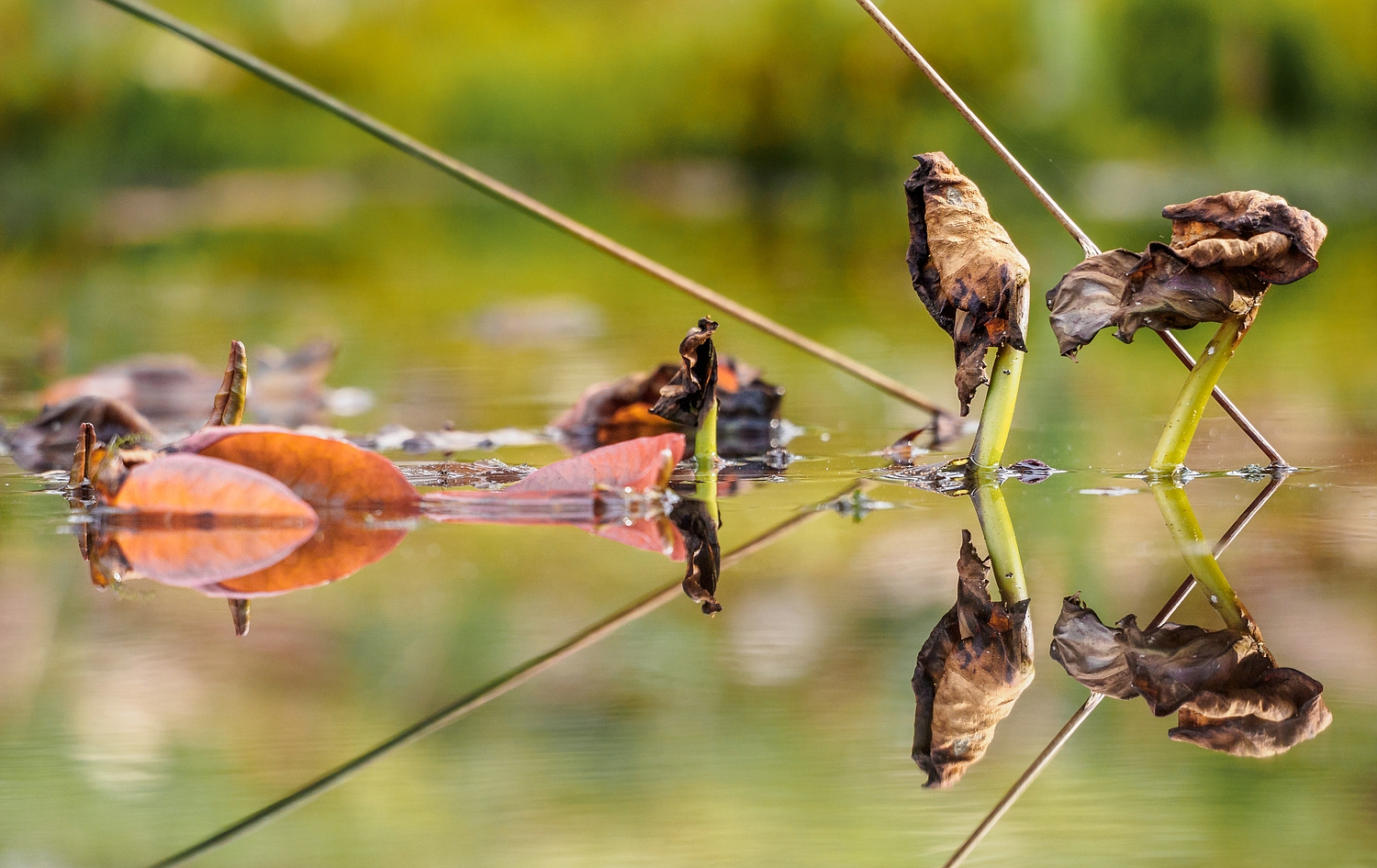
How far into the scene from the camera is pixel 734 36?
9188mm

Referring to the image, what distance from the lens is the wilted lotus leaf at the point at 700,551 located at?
1285mm

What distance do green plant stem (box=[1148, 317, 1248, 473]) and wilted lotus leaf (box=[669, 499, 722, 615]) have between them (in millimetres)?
454

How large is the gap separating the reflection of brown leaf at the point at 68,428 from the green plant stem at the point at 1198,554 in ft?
3.77

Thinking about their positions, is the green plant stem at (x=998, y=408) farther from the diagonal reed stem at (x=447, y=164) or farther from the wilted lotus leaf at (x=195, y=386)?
the wilted lotus leaf at (x=195, y=386)

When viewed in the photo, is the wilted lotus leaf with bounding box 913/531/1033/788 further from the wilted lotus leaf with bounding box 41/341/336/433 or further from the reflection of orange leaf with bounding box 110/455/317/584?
the wilted lotus leaf with bounding box 41/341/336/433

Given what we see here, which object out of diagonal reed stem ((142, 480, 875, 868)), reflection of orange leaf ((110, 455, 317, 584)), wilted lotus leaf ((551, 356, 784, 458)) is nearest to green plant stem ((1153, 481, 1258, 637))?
diagonal reed stem ((142, 480, 875, 868))

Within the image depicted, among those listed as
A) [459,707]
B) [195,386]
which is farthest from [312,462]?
[195,386]

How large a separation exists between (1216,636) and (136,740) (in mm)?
689

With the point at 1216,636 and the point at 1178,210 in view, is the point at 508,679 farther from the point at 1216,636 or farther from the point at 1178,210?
the point at 1178,210

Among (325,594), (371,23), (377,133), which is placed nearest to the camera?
(325,594)

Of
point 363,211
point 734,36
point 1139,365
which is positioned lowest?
point 1139,365

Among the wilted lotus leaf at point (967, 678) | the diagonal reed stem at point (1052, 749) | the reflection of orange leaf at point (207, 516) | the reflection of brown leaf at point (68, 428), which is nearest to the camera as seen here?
the diagonal reed stem at point (1052, 749)

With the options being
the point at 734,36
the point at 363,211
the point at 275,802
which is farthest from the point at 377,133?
the point at 734,36

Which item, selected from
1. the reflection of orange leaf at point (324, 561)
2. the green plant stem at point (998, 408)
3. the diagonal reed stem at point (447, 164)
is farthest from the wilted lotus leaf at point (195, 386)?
the green plant stem at point (998, 408)
